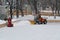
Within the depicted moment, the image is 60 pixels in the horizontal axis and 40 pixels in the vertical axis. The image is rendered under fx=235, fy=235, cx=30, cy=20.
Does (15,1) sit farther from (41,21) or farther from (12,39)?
(12,39)

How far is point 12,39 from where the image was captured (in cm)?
1236

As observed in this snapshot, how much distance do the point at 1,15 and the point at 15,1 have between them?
12.0 metres

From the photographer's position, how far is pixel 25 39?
12461mm

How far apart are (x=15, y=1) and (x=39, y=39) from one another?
33.8 m

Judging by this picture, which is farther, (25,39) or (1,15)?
(1,15)

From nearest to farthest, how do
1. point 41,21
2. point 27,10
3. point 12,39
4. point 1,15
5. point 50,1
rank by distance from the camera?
point 12,39, point 41,21, point 1,15, point 50,1, point 27,10

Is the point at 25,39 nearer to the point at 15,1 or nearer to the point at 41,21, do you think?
the point at 41,21

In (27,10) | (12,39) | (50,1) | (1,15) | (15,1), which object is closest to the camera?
(12,39)

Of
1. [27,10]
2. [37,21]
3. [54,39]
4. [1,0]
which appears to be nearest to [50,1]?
[27,10]

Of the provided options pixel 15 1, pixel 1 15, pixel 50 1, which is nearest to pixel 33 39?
pixel 1 15

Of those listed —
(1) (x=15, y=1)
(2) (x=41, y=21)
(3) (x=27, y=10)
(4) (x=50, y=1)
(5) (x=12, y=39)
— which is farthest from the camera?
(3) (x=27, y=10)

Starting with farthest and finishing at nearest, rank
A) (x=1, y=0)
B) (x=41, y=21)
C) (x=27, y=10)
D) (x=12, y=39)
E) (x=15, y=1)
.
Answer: (x=27, y=10) < (x=1, y=0) < (x=15, y=1) < (x=41, y=21) < (x=12, y=39)

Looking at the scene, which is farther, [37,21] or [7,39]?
[37,21]

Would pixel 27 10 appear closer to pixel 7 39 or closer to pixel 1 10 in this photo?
pixel 1 10
